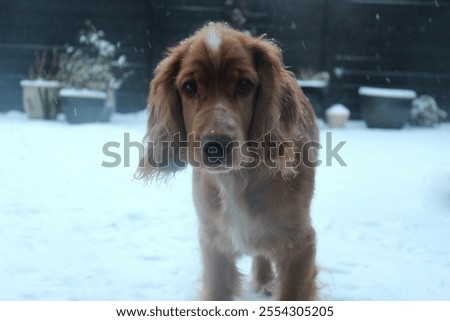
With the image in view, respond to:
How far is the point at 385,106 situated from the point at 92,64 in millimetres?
3135

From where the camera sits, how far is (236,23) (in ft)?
17.8

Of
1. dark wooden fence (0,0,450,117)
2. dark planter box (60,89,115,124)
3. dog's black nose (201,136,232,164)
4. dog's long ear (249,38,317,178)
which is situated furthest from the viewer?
dark planter box (60,89,115,124)

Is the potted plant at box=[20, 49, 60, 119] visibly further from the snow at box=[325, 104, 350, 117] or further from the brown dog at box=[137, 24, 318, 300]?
the brown dog at box=[137, 24, 318, 300]

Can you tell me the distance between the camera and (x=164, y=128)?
6.18 feet

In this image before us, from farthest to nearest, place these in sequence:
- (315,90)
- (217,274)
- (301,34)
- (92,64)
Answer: (92,64) → (315,90) → (301,34) → (217,274)

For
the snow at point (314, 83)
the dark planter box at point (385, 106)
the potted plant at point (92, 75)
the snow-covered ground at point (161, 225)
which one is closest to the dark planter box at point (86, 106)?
the potted plant at point (92, 75)

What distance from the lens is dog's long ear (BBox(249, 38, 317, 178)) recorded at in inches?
69.4

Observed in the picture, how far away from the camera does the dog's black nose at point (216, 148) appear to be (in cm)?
150

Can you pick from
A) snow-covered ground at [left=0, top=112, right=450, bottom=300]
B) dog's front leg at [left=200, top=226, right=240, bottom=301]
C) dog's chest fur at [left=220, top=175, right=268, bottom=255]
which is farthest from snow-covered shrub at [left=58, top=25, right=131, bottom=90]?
dog's chest fur at [left=220, top=175, right=268, bottom=255]

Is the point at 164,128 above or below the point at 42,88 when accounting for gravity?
above

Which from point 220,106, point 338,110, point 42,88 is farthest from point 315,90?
point 220,106

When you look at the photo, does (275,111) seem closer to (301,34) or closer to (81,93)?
(301,34)
